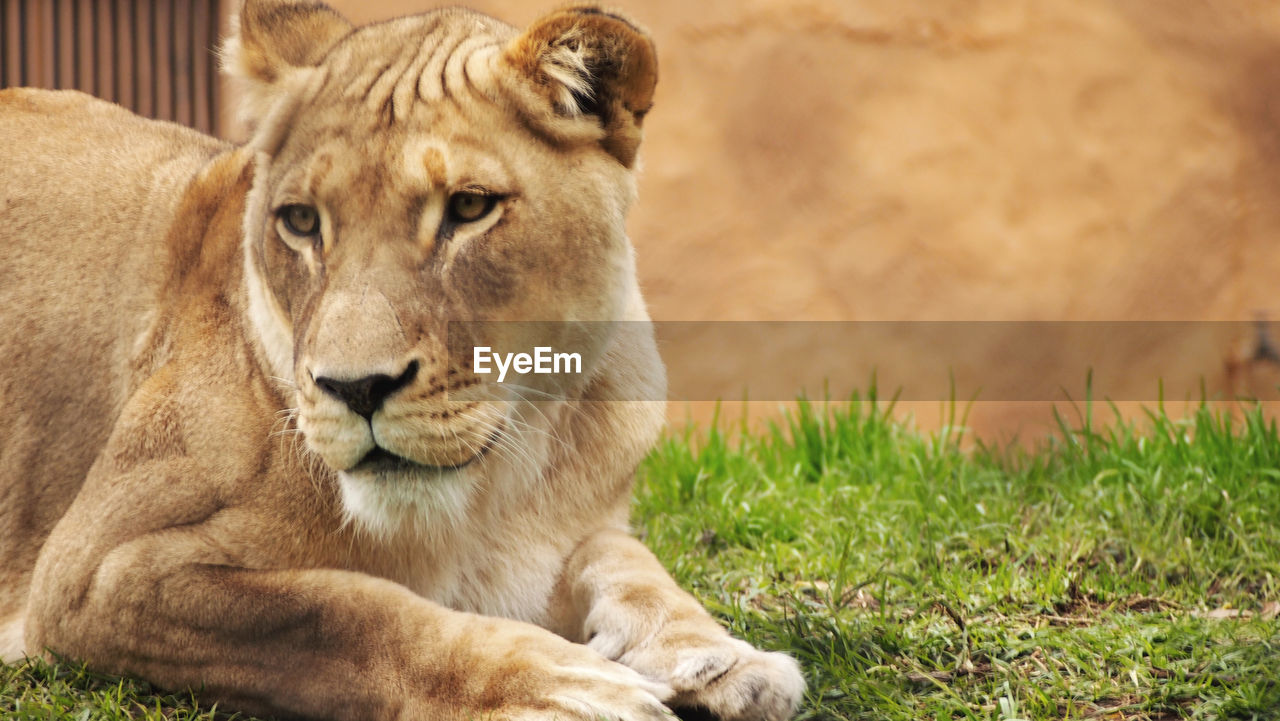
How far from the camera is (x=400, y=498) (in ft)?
7.68

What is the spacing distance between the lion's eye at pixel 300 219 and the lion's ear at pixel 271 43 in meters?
0.36

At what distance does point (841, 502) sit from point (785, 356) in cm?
164

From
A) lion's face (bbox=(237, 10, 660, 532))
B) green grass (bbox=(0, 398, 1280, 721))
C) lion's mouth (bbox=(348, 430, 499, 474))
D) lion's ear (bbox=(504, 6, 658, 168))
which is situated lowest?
green grass (bbox=(0, 398, 1280, 721))

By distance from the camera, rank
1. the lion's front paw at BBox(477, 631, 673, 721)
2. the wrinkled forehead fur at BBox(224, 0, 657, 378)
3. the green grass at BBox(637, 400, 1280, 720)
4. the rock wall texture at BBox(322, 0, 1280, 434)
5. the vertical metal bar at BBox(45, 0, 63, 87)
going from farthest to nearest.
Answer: the rock wall texture at BBox(322, 0, 1280, 434), the vertical metal bar at BBox(45, 0, 63, 87), the green grass at BBox(637, 400, 1280, 720), the wrinkled forehead fur at BBox(224, 0, 657, 378), the lion's front paw at BBox(477, 631, 673, 721)

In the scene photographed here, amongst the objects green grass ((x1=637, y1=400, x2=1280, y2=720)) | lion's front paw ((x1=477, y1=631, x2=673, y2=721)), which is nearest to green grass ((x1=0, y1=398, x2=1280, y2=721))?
green grass ((x1=637, y1=400, x2=1280, y2=720))

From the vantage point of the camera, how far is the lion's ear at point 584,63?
2.48 meters

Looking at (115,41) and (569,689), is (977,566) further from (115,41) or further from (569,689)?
(115,41)

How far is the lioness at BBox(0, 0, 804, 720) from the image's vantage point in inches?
90.1

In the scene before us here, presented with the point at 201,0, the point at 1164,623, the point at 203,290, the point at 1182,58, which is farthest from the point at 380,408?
the point at 1182,58

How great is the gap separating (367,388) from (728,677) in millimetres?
802

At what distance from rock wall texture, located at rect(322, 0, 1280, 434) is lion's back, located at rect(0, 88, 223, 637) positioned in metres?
2.68

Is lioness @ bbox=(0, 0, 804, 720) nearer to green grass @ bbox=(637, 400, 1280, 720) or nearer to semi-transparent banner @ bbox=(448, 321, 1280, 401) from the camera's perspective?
green grass @ bbox=(637, 400, 1280, 720)

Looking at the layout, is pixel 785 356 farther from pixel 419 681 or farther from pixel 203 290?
pixel 419 681

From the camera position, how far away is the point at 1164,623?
2.80 meters
